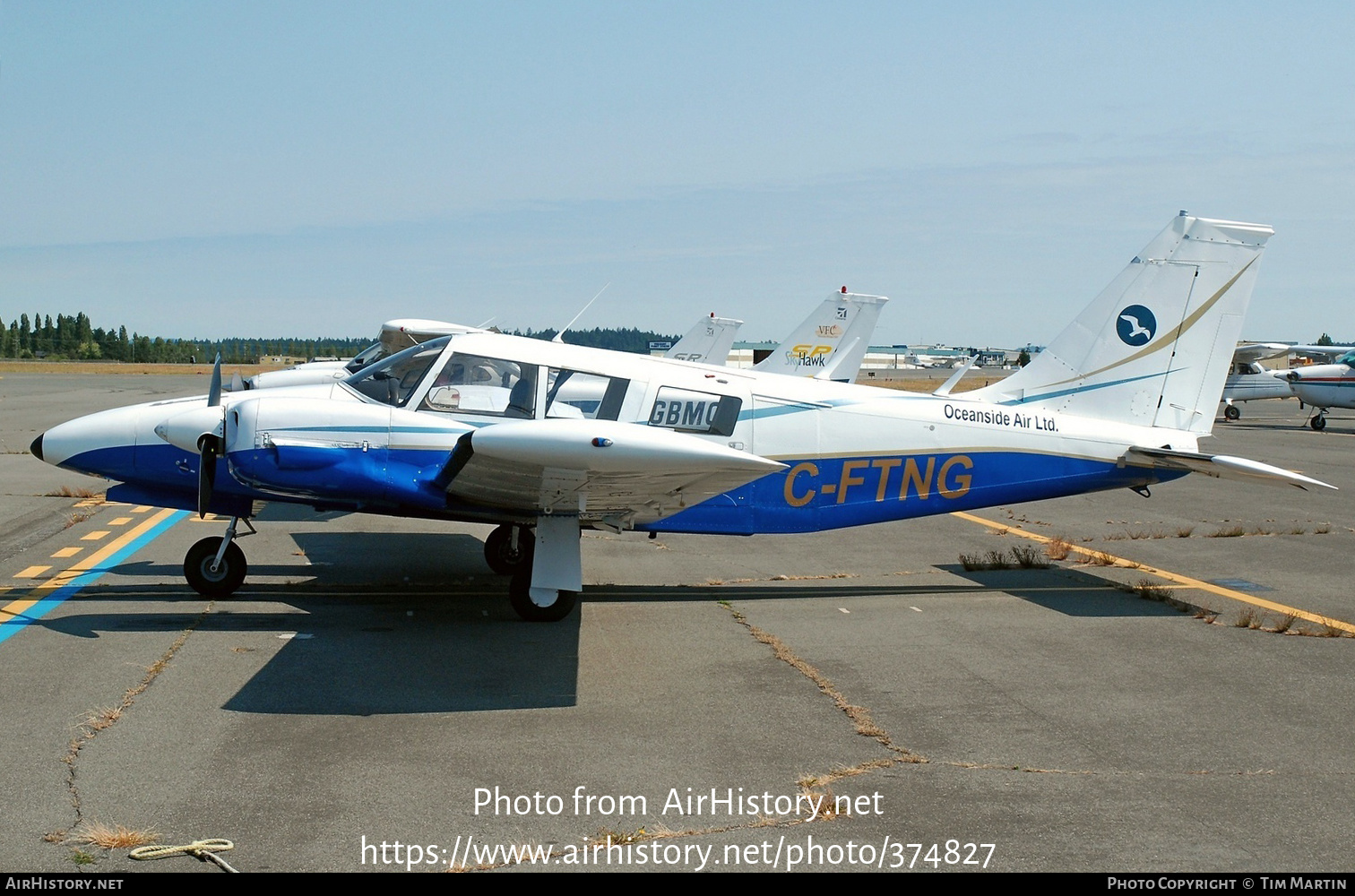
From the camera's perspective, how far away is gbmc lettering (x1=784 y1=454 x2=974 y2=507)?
9289 mm

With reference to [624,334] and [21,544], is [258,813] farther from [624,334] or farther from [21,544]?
[624,334]

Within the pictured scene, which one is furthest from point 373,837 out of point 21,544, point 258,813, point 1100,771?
point 21,544

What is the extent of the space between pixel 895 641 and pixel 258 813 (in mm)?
4823

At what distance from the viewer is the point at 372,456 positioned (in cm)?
802

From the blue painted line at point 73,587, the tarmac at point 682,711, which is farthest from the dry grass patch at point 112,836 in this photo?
the blue painted line at point 73,587

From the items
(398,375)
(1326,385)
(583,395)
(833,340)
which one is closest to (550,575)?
(583,395)

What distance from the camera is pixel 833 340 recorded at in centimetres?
2455

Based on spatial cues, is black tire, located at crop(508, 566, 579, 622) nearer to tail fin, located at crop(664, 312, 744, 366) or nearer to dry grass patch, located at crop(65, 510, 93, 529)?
dry grass patch, located at crop(65, 510, 93, 529)

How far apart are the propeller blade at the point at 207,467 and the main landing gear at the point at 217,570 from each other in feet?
2.32

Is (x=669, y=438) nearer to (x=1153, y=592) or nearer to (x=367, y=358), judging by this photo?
(x=1153, y=592)

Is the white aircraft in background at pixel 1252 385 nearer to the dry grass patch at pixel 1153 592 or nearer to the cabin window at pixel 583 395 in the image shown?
the dry grass patch at pixel 1153 592

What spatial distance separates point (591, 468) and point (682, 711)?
1.63 m

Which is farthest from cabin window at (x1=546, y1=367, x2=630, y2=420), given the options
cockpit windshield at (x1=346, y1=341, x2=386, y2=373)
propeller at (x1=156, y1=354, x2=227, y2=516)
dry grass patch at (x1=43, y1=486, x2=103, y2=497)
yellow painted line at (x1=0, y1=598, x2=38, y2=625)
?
dry grass patch at (x1=43, y1=486, x2=103, y2=497)

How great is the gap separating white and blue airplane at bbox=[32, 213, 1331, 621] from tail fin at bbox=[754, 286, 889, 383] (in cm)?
1359
